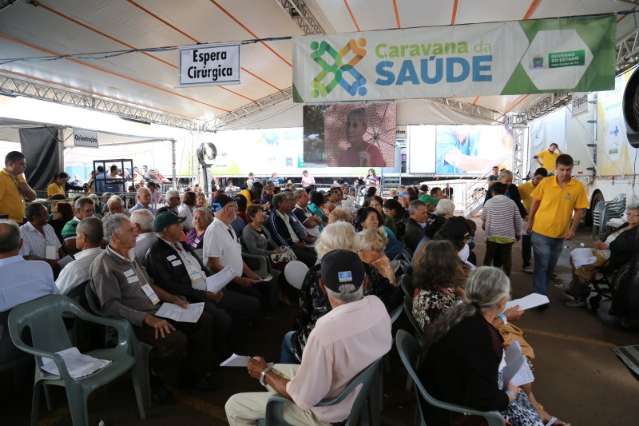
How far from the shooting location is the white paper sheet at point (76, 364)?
2.08 metres

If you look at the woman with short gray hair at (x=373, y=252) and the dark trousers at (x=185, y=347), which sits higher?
the woman with short gray hair at (x=373, y=252)

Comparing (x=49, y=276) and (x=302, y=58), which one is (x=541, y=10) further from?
(x=49, y=276)

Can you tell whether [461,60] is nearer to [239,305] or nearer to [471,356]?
[239,305]

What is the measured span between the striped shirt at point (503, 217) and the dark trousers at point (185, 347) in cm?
360

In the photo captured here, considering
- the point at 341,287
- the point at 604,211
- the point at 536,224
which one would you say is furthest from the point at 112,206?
the point at 604,211

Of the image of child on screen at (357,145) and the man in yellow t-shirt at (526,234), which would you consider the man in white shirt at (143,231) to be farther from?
the image of child on screen at (357,145)

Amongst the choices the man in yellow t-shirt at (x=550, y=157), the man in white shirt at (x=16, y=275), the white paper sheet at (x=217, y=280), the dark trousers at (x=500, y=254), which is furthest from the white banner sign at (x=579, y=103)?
the man in white shirt at (x=16, y=275)

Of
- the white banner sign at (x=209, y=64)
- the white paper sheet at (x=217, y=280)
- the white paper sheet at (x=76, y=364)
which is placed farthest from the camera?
the white banner sign at (x=209, y=64)

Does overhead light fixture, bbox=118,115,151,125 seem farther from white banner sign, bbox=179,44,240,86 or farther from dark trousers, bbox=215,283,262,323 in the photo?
dark trousers, bbox=215,283,262,323

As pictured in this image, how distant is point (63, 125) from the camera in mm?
10102

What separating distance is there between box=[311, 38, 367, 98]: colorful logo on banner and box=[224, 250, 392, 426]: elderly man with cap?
148 inches

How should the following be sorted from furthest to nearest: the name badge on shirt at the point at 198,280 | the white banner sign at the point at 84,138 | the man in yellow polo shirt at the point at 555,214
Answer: the white banner sign at the point at 84,138 < the man in yellow polo shirt at the point at 555,214 < the name badge on shirt at the point at 198,280

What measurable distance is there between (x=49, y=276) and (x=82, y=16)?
5904mm

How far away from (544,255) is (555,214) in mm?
451
